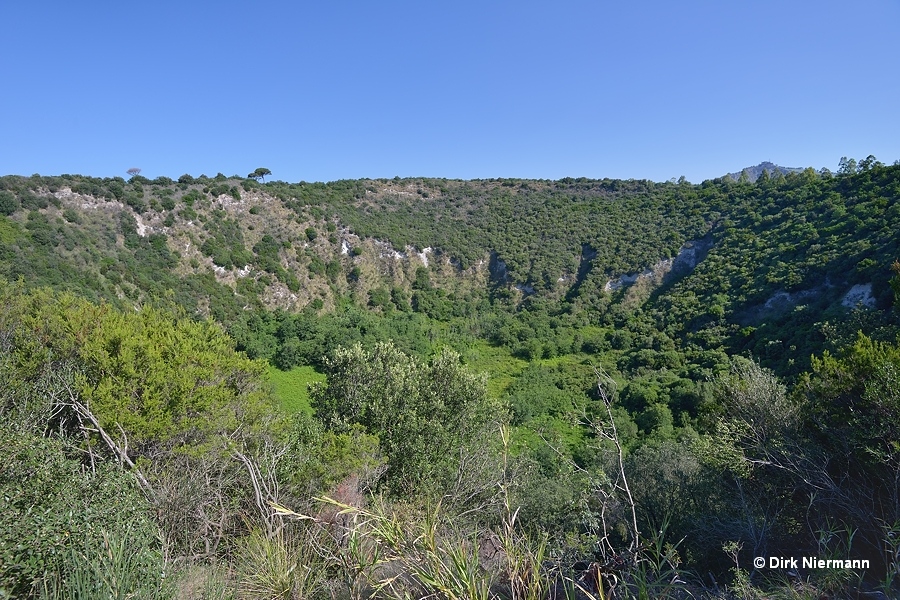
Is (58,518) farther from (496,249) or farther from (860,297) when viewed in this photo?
(496,249)

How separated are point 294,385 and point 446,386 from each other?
14201 millimetres

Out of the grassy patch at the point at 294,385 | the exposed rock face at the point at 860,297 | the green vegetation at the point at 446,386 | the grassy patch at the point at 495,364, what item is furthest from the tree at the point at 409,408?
the exposed rock face at the point at 860,297

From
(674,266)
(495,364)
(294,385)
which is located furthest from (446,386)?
(674,266)

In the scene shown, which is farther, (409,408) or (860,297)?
(860,297)

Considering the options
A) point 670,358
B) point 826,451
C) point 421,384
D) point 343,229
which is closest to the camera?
point 826,451

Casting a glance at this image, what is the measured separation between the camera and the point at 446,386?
1499cm

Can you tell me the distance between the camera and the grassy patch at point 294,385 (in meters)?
22.8

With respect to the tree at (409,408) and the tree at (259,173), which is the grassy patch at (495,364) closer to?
the tree at (409,408)

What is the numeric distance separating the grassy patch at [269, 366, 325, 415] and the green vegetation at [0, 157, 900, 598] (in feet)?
0.83

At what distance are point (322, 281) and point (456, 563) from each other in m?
40.5

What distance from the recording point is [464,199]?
60.9 meters

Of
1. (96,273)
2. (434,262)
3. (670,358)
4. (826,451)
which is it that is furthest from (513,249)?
(826,451)

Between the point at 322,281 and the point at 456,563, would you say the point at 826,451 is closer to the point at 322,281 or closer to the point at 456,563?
the point at 456,563

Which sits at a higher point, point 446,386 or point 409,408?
point 446,386
